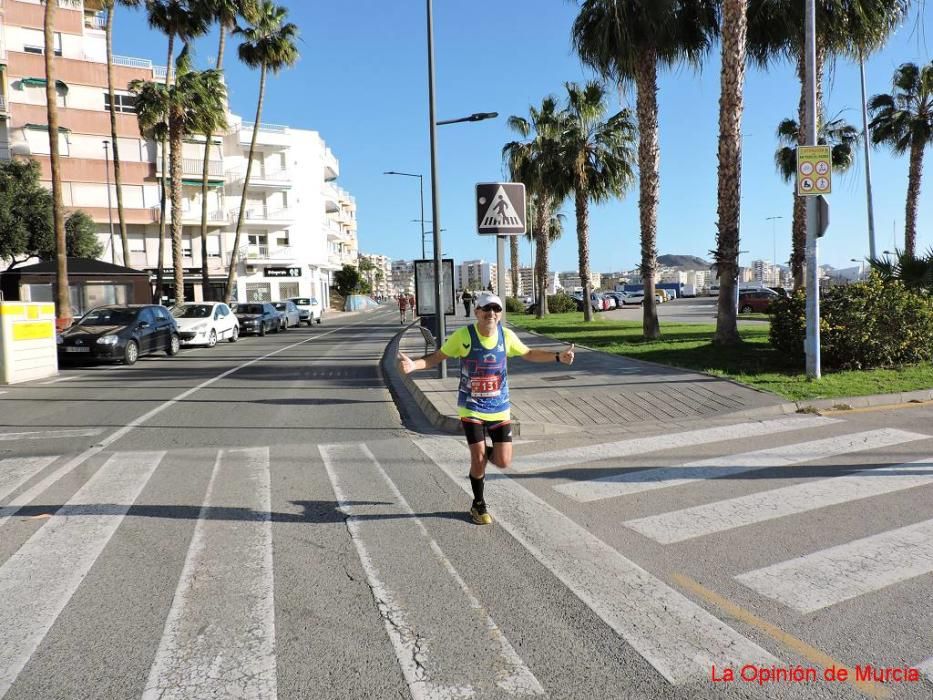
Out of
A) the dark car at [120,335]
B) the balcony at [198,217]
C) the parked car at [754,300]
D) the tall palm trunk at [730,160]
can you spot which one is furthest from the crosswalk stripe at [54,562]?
the balcony at [198,217]

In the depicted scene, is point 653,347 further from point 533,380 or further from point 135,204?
point 135,204

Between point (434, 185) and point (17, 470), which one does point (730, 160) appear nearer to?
point (434, 185)

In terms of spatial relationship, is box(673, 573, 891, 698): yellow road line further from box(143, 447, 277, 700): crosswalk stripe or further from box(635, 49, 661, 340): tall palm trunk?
box(635, 49, 661, 340): tall palm trunk

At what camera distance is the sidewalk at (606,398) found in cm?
909

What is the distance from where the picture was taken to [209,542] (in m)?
4.77

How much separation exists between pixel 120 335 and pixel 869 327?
1629 centimetres

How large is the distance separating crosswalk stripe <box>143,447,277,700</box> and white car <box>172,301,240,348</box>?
1946 cm

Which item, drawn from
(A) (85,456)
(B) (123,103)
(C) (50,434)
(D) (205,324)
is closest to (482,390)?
(A) (85,456)

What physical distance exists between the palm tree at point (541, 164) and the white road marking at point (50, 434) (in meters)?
23.8

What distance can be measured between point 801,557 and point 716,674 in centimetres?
164

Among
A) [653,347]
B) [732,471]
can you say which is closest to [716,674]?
[732,471]

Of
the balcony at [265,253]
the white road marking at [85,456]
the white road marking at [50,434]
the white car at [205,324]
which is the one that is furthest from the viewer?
the balcony at [265,253]

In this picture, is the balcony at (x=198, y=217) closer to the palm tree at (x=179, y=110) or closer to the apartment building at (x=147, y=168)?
the apartment building at (x=147, y=168)

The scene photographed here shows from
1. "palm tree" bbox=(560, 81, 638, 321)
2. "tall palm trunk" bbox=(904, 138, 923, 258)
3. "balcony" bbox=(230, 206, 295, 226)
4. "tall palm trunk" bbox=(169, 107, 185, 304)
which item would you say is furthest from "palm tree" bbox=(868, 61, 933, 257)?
"balcony" bbox=(230, 206, 295, 226)
